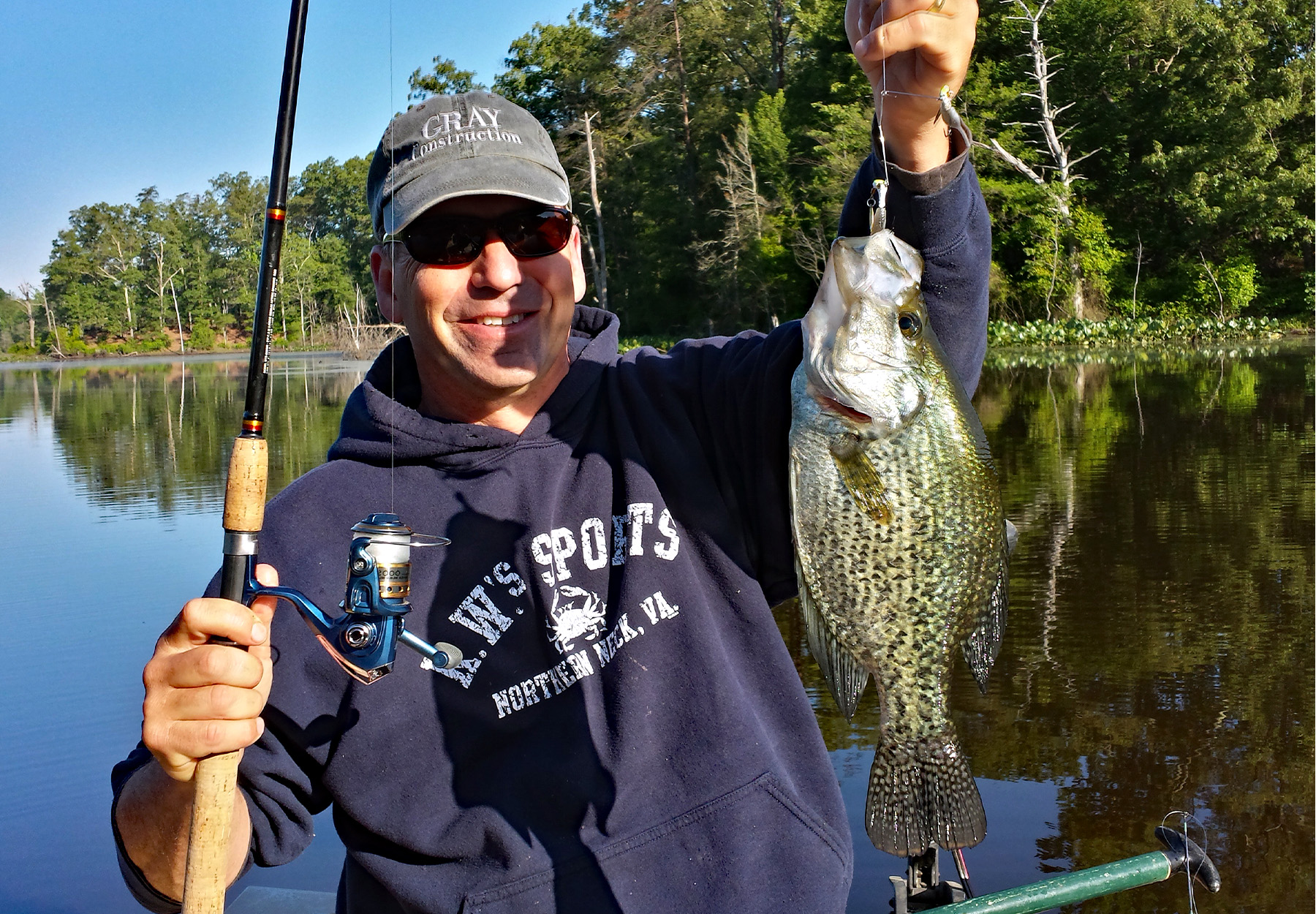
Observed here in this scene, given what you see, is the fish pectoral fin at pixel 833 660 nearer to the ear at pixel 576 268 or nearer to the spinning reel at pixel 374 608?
the spinning reel at pixel 374 608

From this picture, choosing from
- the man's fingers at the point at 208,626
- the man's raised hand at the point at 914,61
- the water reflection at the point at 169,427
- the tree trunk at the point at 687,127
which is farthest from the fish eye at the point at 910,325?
the tree trunk at the point at 687,127

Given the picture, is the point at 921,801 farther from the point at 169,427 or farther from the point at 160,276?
the point at 160,276

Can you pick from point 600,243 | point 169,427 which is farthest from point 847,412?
point 600,243

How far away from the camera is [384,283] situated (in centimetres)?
239

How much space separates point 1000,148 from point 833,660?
27817 mm

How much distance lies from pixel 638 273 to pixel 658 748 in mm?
42093

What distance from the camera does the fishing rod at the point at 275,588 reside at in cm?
165

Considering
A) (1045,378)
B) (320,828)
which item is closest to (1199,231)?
(1045,378)

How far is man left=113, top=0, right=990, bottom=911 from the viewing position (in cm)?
182

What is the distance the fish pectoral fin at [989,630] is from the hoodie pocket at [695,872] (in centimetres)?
40

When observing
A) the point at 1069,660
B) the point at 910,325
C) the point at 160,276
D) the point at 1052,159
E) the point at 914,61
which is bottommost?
the point at 1069,660

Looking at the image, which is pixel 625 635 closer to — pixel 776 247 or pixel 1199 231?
pixel 776 247

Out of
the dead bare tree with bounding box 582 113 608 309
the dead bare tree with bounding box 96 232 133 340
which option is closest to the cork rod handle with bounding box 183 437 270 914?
the dead bare tree with bounding box 582 113 608 309

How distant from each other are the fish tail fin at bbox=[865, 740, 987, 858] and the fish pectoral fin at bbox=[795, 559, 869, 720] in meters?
0.11
